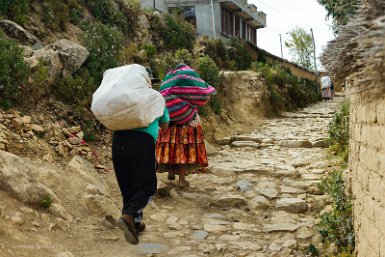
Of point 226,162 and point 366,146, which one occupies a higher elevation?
point 366,146

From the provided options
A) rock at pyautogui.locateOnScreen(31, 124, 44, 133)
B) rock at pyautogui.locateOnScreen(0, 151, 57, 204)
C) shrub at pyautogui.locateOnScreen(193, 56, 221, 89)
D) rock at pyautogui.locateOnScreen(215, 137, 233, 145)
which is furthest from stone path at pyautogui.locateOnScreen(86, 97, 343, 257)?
shrub at pyautogui.locateOnScreen(193, 56, 221, 89)

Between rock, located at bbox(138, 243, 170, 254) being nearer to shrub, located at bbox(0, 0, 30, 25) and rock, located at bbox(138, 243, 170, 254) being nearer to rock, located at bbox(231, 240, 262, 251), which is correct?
rock, located at bbox(231, 240, 262, 251)

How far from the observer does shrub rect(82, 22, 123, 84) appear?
7805 millimetres

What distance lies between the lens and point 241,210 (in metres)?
5.38

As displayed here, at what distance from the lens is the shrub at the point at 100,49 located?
7.80 m

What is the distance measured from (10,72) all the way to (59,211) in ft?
8.66

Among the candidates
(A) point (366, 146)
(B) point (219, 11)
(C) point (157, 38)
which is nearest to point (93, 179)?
(A) point (366, 146)

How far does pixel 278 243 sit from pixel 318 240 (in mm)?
411

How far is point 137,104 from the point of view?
3523mm

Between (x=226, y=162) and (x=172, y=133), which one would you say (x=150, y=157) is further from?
(x=226, y=162)

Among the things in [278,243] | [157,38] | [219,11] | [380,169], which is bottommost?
[278,243]

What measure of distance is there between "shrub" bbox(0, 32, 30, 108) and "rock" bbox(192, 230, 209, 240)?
325 cm

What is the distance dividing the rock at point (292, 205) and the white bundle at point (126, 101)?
2444 millimetres

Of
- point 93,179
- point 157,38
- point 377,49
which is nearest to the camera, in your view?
point 377,49
